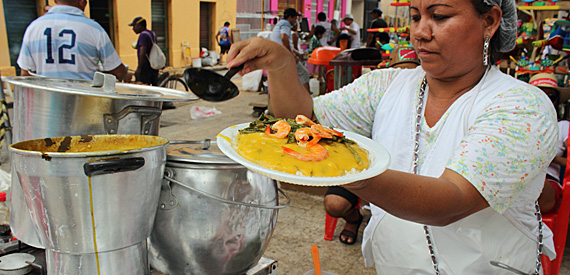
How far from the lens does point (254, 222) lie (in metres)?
1.46

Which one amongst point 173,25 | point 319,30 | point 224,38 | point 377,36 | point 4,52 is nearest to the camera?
point 4,52

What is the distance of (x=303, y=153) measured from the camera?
1007 mm

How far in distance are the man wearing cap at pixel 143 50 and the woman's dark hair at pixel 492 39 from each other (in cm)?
689

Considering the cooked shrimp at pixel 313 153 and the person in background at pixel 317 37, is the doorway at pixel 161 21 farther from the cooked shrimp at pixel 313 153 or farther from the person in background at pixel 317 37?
the cooked shrimp at pixel 313 153

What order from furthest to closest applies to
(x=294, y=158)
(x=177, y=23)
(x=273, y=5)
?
(x=273, y=5)
(x=177, y=23)
(x=294, y=158)

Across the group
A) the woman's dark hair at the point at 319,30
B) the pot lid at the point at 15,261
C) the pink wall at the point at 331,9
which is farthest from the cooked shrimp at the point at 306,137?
the pink wall at the point at 331,9

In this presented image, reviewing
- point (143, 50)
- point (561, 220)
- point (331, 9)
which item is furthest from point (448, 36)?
point (331, 9)

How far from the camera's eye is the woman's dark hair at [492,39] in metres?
1.23

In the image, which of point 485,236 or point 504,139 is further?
point 485,236

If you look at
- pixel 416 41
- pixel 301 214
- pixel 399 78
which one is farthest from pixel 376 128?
pixel 301 214

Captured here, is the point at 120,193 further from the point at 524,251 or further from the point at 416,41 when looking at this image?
the point at 524,251

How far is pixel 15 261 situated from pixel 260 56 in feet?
3.94

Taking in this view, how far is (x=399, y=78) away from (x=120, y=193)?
103 centimetres

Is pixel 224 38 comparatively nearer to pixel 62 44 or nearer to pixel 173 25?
pixel 173 25
